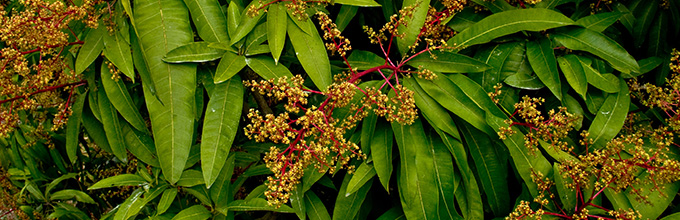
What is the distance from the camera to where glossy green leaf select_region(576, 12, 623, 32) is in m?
1.69

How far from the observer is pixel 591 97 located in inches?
66.5

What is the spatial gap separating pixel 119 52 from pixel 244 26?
0.39m

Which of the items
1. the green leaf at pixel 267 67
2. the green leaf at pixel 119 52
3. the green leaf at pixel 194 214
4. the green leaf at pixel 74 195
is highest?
the green leaf at pixel 119 52

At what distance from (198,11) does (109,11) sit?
0.28 meters

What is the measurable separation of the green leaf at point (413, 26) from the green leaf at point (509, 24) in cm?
13

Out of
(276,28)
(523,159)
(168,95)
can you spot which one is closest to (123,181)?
(168,95)

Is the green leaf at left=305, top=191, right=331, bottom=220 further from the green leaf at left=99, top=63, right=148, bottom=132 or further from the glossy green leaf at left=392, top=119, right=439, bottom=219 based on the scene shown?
the green leaf at left=99, top=63, right=148, bottom=132

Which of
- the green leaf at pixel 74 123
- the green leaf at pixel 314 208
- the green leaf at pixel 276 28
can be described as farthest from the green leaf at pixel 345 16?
the green leaf at pixel 74 123

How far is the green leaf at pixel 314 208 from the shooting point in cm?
Answer: 172

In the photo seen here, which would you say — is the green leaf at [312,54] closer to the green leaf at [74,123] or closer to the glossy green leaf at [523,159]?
the glossy green leaf at [523,159]

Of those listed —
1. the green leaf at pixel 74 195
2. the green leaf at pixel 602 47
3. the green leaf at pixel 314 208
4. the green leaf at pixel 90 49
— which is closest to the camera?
the green leaf at pixel 90 49

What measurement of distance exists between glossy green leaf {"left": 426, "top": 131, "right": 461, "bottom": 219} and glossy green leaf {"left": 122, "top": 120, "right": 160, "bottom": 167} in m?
0.94

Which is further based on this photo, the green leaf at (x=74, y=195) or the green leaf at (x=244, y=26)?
the green leaf at (x=74, y=195)

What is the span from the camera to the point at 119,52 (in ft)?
4.94
